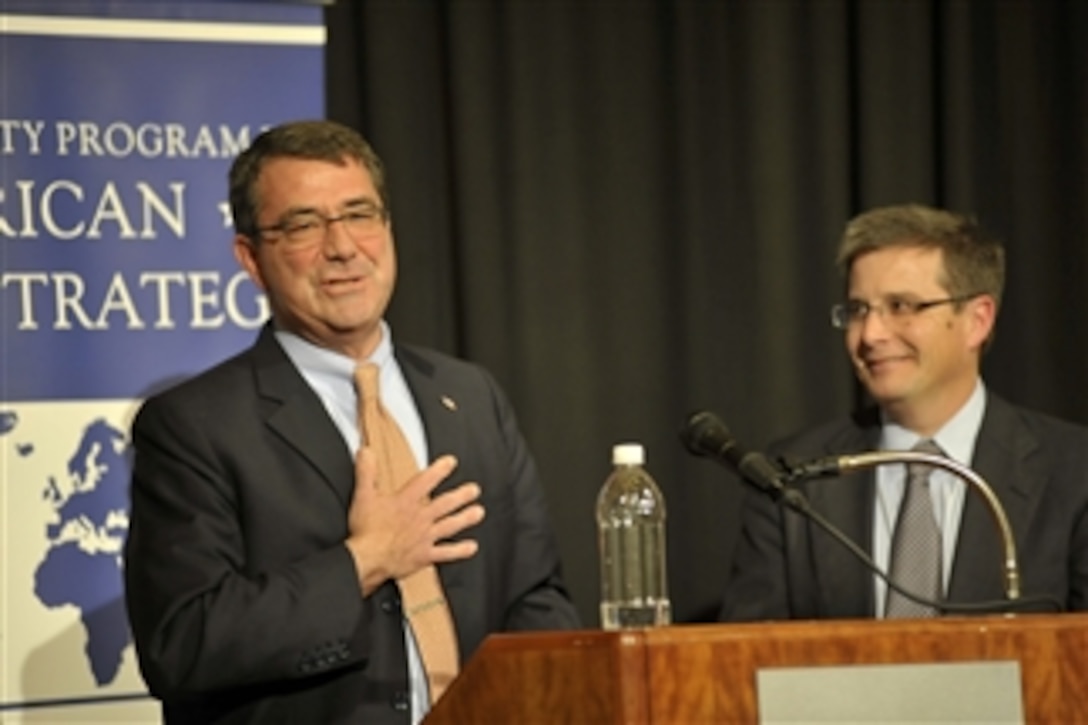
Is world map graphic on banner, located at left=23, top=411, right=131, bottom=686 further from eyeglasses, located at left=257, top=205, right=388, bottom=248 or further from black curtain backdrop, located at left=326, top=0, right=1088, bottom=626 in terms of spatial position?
black curtain backdrop, located at left=326, top=0, right=1088, bottom=626

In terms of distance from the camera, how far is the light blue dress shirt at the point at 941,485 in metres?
3.99

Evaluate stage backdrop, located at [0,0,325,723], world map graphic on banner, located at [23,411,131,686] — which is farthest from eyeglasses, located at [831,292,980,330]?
world map graphic on banner, located at [23,411,131,686]

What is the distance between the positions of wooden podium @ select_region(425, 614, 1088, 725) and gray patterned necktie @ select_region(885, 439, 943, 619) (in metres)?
1.50

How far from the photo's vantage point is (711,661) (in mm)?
2314

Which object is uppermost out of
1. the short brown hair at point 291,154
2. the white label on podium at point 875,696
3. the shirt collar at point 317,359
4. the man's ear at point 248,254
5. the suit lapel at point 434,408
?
the short brown hair at point 291,154

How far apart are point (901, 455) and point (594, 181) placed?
2241 mm

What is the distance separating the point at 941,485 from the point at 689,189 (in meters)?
1.37

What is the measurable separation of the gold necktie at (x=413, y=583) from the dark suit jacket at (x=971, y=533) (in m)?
0.95

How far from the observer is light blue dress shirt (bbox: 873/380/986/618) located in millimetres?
Result: 3994

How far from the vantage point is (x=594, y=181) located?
16.5ft

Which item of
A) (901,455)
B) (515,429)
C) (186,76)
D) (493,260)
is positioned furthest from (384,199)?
(493,260)

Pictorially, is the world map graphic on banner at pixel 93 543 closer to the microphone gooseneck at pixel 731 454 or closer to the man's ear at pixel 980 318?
the microphone gooseneck at pixel 731 454

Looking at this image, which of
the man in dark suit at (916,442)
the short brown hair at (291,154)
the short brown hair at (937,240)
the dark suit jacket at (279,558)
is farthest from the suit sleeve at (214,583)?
the short brown hair at (937,240)

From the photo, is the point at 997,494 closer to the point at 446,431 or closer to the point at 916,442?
the point at 916,442
